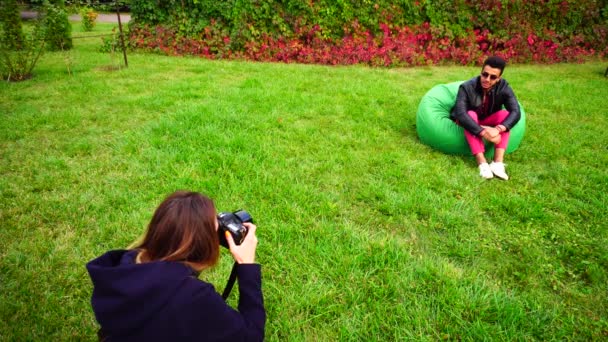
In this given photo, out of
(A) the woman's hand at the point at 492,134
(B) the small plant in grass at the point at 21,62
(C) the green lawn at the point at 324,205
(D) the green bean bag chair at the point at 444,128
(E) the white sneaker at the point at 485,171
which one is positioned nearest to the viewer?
(C) the green lawn at the point at 324,205

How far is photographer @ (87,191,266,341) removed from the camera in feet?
4.13

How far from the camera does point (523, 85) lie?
7.46 meters

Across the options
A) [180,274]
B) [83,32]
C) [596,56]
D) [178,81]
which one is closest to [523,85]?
[596,56]

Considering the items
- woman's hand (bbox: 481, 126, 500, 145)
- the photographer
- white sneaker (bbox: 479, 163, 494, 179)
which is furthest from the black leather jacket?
the photographer

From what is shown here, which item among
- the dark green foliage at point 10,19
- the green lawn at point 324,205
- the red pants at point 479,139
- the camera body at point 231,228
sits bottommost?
the green lawn at point 324,205

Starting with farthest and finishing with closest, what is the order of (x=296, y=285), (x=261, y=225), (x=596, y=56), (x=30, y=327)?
1. (x=596, y=56)
2. (x=261, y=225)
3. (x=296, y=285)
4. (x=30, y=327)

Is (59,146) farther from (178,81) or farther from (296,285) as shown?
(296,285)

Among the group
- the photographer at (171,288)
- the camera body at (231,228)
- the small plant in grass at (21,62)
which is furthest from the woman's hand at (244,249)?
the small plant in grass at (21,62)

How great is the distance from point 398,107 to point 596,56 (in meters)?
8.65

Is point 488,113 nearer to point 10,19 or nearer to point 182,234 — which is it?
point 182,234

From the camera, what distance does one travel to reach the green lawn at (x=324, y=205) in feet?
7.62

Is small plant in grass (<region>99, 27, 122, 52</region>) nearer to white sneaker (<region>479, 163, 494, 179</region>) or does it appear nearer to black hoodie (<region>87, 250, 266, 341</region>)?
white sneaker (<region>479, 163, 494, 179</region>)

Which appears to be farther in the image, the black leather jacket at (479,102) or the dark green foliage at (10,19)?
the dark green foliage at (10,19)

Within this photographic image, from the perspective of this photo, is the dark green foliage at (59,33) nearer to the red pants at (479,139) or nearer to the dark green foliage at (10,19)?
the dark green foliage at (10,19)
